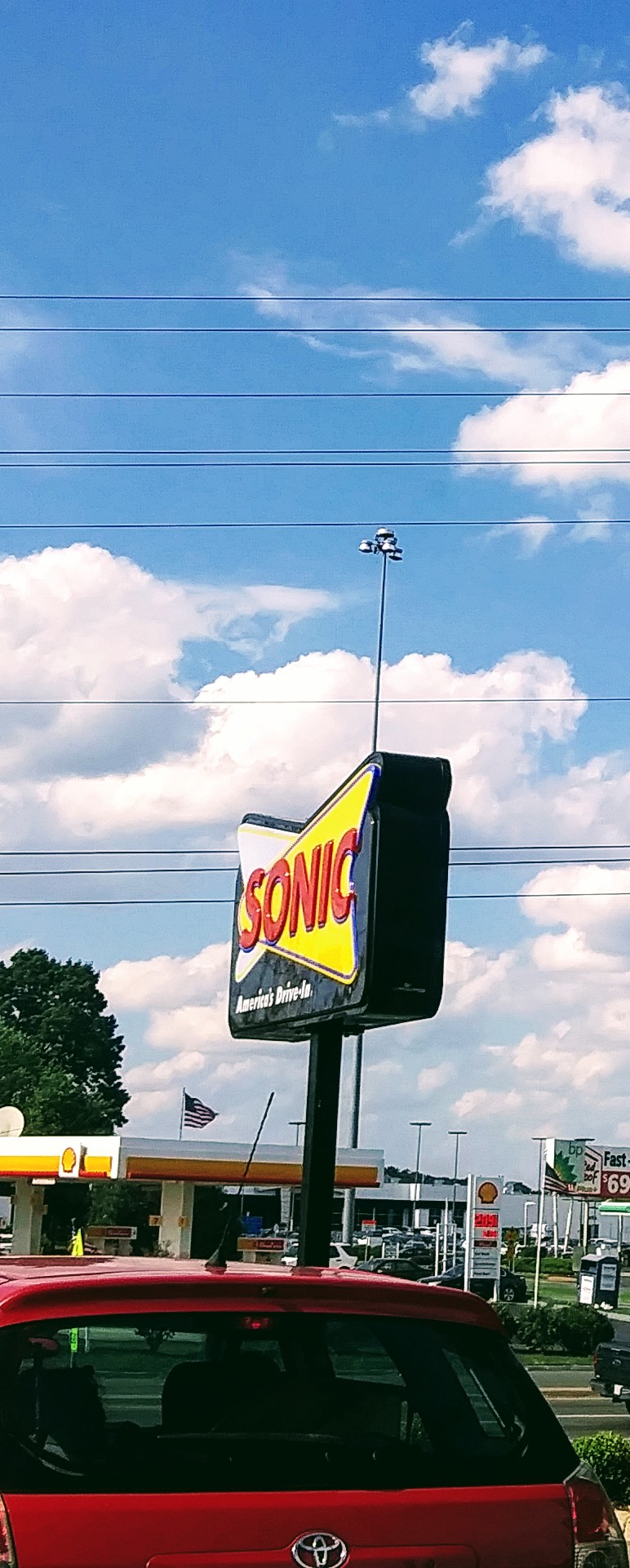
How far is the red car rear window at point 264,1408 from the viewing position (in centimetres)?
366

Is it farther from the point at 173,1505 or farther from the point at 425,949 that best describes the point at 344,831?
the point at 173,1505

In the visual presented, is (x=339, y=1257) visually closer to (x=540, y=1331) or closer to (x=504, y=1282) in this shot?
(x=504, y=1282)

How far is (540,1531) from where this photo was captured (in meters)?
3.86

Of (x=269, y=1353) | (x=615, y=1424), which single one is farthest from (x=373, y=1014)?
(x=615, y=1424)

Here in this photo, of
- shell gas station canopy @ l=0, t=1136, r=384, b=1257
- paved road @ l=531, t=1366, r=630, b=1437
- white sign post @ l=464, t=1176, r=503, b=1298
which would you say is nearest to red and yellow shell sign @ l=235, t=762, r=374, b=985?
paved road @ l=531, t=1366, r=630, b=1437

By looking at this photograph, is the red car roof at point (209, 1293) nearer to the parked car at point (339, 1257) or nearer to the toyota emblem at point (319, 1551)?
the toyota emblem at point (319, 1551)

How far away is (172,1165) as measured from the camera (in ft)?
154

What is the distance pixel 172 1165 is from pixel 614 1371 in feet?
83.5

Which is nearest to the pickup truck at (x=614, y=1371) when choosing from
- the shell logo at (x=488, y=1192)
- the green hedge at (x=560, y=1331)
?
the green hedge at (x=560, y=1331)

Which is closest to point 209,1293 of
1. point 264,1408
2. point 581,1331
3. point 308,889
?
point 264,1408

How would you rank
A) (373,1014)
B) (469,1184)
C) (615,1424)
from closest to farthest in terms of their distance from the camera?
(373,1014)
(615,1424)
(469,1184)

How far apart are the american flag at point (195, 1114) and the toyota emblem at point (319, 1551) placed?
46835 millimetres

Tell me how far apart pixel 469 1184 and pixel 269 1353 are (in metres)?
36.2

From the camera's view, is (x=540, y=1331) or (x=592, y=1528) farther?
(x=540, y=1331)
